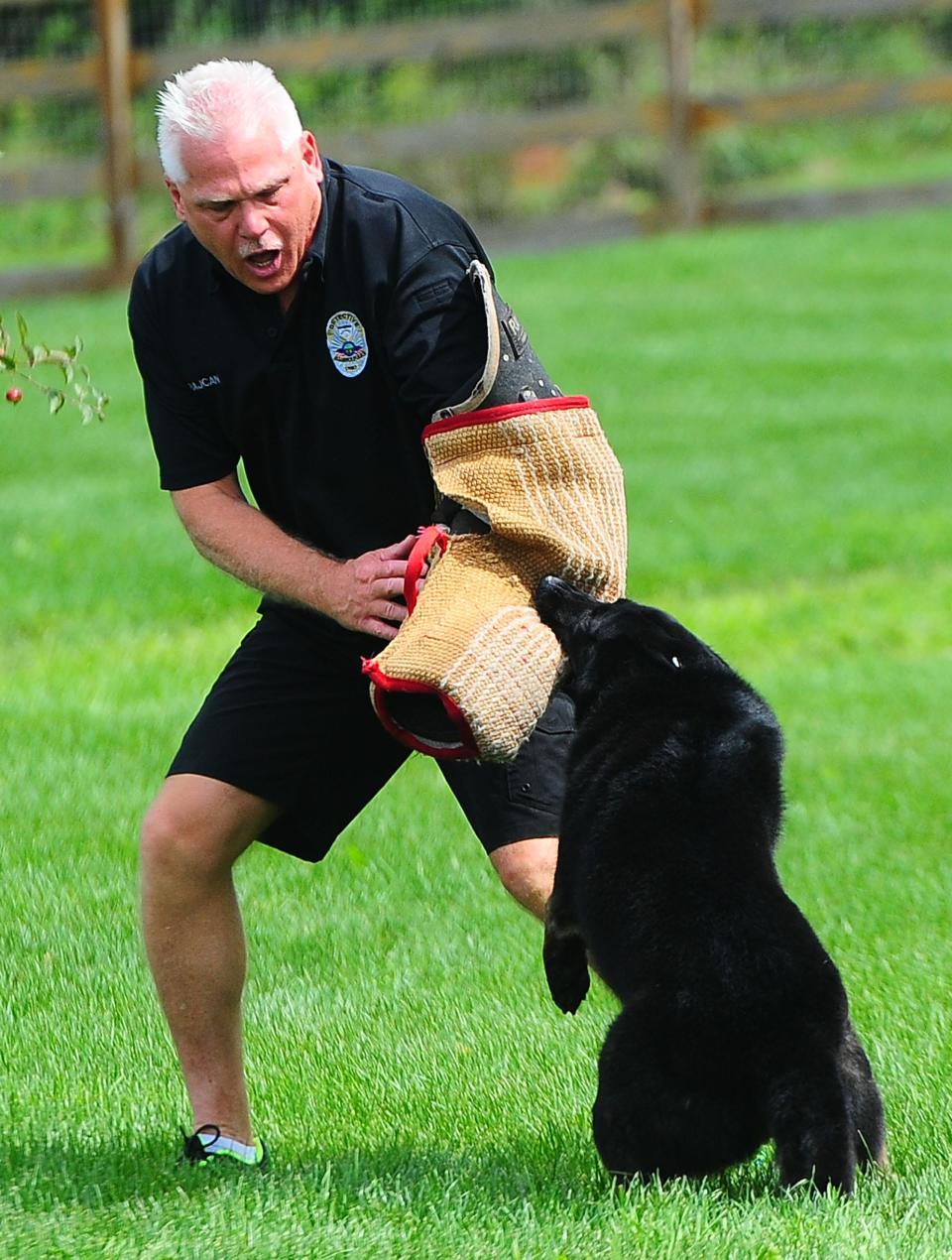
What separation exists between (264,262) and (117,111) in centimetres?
1489

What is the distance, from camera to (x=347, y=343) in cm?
402

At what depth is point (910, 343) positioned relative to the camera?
16719mm

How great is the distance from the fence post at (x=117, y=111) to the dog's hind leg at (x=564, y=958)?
1510 cm

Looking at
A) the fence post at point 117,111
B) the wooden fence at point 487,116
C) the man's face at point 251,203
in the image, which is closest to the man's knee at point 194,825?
the man's face at point 251,203

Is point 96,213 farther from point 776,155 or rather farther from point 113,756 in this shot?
point 113,756

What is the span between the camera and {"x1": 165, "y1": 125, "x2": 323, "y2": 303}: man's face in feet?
12.7

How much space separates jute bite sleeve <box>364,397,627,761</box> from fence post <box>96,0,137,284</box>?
48.6ft

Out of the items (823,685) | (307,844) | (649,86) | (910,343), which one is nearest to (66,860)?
(307,844)

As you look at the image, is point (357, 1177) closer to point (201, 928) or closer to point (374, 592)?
point (201, 928)

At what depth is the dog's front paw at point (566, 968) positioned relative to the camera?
13.1 ft

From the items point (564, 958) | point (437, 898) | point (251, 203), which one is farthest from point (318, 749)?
point (437, 898)

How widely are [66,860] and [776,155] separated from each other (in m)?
21.5

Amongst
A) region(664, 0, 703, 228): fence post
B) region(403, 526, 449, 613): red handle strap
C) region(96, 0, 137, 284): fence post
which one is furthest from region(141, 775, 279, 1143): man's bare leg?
region(664, 0, 703, 228): fence post

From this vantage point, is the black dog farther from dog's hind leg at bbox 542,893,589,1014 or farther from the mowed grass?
the mowed grass
